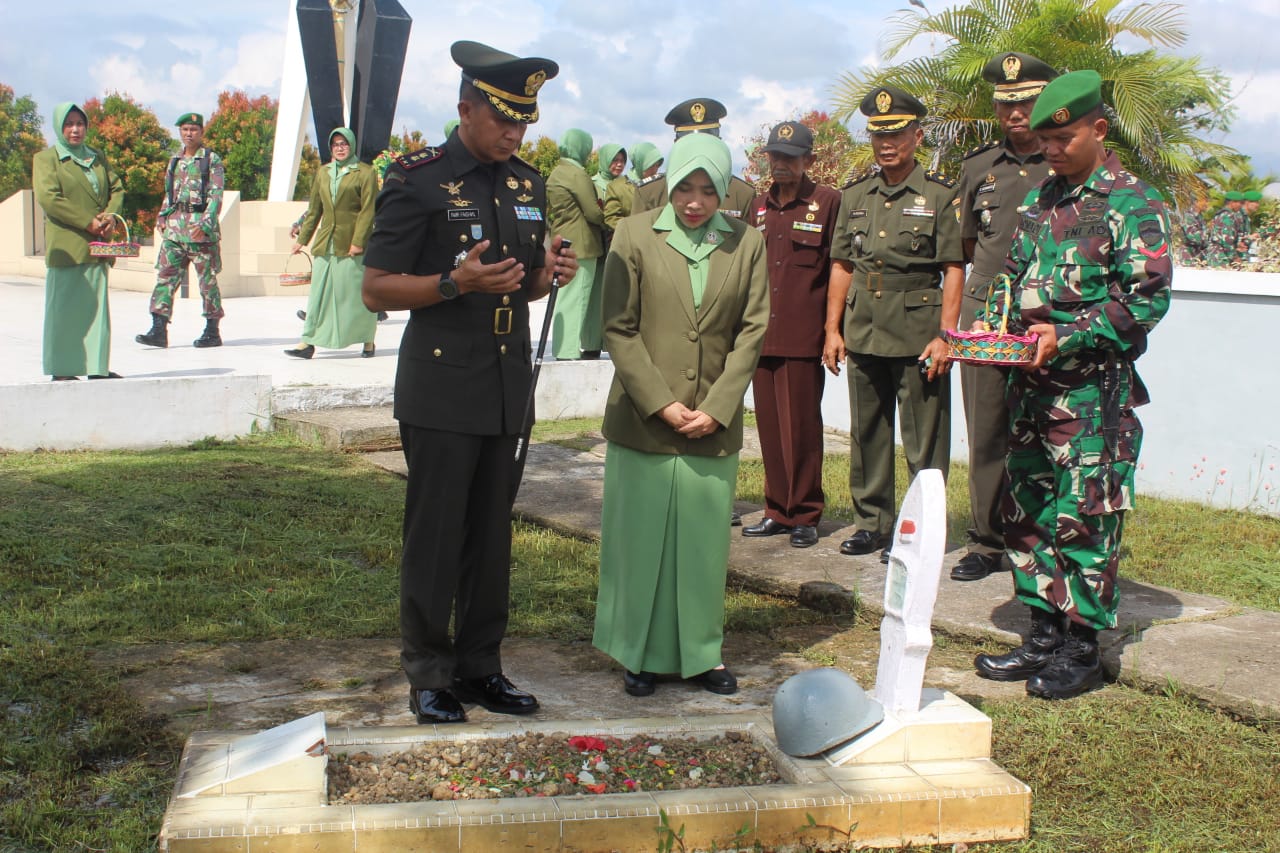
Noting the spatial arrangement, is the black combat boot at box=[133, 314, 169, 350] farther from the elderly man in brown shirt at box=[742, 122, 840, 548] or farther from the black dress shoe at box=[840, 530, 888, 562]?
the black dress shoe at box=[840, 530, 888, 562]

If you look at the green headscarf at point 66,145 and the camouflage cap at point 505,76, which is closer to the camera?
the camouflage cap at point 505,76

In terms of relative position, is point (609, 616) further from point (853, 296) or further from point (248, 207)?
point (248, 207)

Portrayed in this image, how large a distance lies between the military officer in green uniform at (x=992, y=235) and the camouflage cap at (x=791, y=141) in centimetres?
80

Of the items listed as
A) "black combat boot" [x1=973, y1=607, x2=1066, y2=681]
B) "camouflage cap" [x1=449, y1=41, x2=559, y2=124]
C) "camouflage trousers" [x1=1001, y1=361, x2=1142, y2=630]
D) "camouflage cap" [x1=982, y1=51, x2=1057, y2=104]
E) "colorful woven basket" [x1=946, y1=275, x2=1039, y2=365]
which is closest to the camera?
"camouflage cap" [x1=449, y1=41, x2=559, y2=124]

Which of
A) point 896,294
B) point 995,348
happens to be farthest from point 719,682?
point 896,294

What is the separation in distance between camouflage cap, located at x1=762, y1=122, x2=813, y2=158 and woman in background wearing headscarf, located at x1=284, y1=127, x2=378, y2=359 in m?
5.45

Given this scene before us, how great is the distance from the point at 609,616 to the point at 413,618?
2.62 ft

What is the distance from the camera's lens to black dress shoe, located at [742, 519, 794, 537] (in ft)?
21.3

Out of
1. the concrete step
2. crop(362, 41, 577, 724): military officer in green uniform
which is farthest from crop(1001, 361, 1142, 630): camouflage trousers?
the concrete step

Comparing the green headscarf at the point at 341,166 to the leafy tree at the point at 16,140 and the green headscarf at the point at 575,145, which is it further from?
the leafy tree at the point at 16,140

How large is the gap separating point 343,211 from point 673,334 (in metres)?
7.27

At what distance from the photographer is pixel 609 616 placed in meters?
4.54

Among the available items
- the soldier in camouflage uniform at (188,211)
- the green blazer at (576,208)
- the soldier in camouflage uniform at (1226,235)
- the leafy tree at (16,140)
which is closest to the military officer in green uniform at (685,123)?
the green blazer at (576,208)

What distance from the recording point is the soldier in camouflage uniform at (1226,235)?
14000 millimetres
